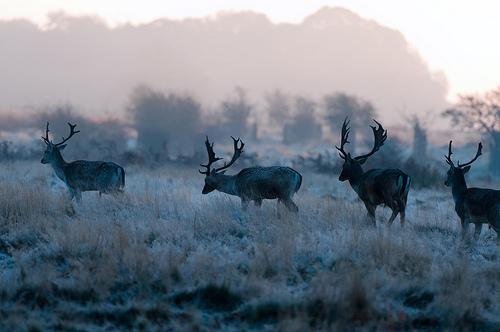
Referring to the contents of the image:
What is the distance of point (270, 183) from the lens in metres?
14.9

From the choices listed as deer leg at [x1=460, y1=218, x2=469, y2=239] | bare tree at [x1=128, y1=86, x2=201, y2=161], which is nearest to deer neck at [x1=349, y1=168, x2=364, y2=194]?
deer leg at [x1=460, y1=218, x2=469, y2=239]

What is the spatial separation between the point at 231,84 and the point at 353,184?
125384 mm

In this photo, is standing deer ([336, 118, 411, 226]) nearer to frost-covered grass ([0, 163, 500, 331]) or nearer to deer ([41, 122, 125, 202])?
frost-covered grass ([0, 163, 500, 331])

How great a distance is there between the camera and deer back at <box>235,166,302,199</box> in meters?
14.8

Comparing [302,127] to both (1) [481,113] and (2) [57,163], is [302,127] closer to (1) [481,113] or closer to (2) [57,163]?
(1) [481,113]

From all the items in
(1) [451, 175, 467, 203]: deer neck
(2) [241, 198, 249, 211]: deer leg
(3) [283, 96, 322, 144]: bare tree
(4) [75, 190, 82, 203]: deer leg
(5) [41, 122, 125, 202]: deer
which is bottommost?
(4) [75, 190, 82, 203]: deer leg

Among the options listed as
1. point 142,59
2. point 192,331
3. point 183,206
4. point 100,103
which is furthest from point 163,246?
point 142,59

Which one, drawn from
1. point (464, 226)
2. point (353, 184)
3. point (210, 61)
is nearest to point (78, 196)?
point (353, 184)

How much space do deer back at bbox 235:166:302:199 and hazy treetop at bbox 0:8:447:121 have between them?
9968cm

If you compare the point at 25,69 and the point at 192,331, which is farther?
the point at 25,69

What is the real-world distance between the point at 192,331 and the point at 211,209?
5445 millimetres

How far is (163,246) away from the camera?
11.6 meters

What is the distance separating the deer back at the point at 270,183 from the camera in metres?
14.8

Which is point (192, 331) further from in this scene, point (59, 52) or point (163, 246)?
point (59, 52)
